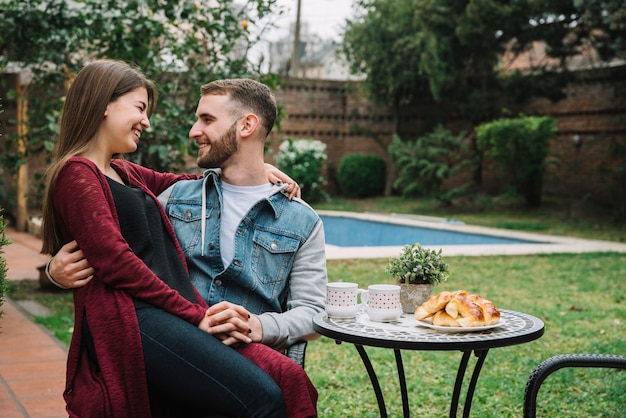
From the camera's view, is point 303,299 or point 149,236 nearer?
point 149,236

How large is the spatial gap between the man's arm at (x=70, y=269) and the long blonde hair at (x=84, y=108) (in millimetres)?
88

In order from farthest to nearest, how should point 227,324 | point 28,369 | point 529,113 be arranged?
point 529,113 → point 28,369 → point 227,324

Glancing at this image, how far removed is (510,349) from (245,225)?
9.17 feet

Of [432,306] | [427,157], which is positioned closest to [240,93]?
[432,306]

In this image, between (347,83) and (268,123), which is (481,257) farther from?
(347,83)

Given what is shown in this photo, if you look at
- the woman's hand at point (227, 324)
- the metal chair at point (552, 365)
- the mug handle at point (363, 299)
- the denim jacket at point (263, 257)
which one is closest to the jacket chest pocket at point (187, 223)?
the denim jacket at point (263, 257)

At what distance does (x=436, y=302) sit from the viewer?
82.1 inches

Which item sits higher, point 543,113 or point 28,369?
point 543,113

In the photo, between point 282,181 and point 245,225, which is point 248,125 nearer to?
point 282,181

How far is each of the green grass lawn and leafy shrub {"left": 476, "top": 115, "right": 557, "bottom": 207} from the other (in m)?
Answer: 5.35

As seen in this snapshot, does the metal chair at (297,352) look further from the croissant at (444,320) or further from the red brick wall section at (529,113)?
the red brick wall section at (529,113)

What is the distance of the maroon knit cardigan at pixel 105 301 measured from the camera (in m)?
1.83

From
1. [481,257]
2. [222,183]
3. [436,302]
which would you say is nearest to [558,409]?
[436,302]

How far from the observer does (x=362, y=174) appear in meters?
18.2
